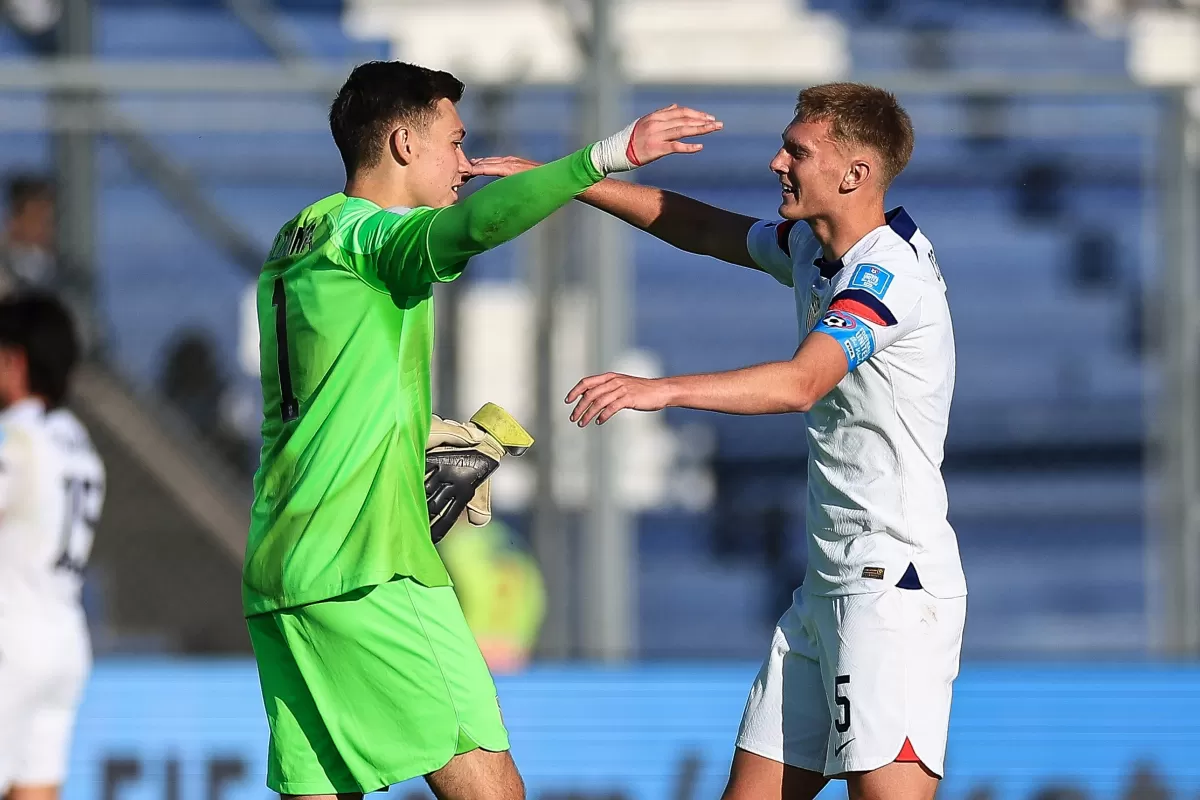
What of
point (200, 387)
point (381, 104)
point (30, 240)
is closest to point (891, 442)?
point (381, 104)

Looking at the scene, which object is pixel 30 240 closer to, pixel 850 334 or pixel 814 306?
pixel 814 306

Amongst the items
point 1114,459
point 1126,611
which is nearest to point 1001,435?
point 1114,459

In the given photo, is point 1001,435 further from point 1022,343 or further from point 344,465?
point 344,465

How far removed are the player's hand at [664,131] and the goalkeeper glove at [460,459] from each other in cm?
73

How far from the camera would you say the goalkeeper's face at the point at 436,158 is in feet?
10.8

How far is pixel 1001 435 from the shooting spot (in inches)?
470

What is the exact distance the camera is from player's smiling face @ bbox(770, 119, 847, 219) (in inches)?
134

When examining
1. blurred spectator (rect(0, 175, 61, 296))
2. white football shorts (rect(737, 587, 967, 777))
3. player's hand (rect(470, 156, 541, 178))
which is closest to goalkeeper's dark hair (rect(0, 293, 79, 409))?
player's hand (rect(470, 156, 541, 178))

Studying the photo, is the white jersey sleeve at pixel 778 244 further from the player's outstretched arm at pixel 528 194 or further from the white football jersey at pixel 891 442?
the player's outstretched arm at pixel 528 194

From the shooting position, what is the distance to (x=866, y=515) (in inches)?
134

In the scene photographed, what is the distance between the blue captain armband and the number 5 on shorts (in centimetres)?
63

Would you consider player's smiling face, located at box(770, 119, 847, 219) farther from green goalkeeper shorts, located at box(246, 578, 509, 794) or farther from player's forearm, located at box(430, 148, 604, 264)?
green goalkeeper shorts, located at box(246, 578, 509, 794)

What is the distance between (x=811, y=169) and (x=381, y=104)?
0.86 m

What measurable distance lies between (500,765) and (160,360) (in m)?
6.19
